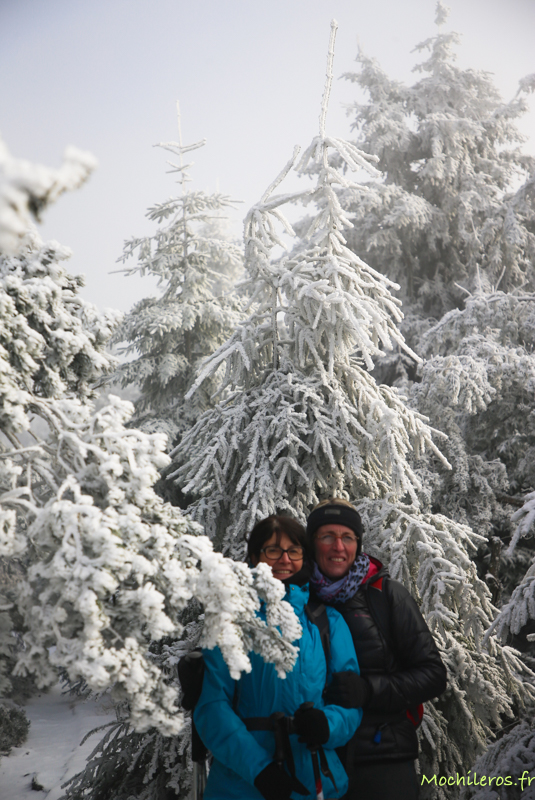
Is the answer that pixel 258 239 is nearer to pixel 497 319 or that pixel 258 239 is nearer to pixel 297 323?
pixel 297 323

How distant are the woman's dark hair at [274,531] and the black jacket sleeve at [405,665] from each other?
489 mm

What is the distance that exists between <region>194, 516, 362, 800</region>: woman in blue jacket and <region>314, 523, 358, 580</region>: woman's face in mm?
191

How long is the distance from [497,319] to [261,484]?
16.7ft

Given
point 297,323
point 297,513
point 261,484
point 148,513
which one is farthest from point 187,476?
point 148,513

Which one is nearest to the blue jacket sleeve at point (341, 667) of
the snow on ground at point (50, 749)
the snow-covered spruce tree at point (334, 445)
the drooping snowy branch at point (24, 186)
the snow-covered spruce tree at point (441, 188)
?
the snow-covered spruce tree at point (334, 445)

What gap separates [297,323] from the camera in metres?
3.64

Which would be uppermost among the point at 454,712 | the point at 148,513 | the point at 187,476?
the point at 187,476

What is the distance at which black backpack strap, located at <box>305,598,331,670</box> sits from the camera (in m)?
2.19

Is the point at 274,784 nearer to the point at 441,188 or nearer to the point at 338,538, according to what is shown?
the point at 338,538

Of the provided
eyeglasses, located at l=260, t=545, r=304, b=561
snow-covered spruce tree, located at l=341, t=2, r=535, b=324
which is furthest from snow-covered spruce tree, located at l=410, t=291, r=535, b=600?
eyeglasses, located at l=260, t=545, r=304, b=561

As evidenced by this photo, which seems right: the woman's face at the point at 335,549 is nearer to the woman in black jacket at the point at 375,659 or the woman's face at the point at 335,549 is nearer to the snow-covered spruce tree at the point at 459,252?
the woman in black jacket at the point at 375,659

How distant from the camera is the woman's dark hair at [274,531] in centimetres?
238

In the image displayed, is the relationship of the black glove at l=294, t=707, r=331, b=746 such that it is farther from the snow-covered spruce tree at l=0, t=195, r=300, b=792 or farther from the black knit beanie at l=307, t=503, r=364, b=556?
the black knit beanie at l=307, t=503, r=364, b=556

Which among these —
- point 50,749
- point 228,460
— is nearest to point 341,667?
point 228,460
